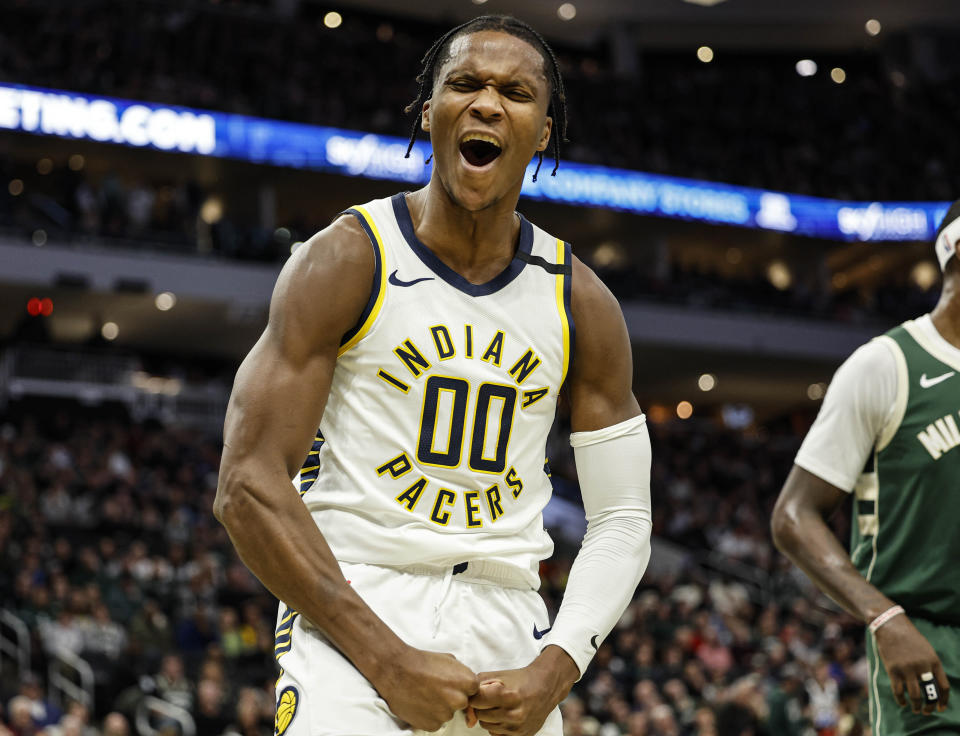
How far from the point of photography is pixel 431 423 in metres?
2.64

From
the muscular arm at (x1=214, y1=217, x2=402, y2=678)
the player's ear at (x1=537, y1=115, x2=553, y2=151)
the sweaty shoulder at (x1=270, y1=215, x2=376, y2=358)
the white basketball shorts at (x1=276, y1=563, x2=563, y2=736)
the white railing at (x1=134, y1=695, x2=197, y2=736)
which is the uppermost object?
the player's ear at (x1=537, y1=115, x2=553, y2=151)

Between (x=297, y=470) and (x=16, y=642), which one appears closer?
(x=297, y=470)

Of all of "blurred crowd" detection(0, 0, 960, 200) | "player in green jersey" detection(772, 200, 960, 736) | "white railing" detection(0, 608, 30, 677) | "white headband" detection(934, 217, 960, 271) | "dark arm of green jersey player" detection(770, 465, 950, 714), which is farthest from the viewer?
"blurred crowd" detection(0, 0, 960, 200)

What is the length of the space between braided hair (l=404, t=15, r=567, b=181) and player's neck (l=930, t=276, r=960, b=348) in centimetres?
133

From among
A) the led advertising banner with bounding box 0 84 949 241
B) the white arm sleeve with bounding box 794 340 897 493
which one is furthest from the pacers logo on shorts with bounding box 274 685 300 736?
the led advertising banner with bounding box 0 84 949 241

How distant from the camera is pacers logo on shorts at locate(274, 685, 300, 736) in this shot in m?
2.50

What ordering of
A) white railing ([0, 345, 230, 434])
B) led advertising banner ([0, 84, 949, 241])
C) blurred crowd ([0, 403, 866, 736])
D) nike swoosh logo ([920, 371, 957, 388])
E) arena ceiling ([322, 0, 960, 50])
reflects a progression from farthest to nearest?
arena ceiling ([322, 0, 960, 50]) < led advertising banner ([0, 84, 949, 241]) < white railing ([0, 345, 230, 434]) < blurred crowd ([0, 403, 866, 736]) < nike swoosh logo ([920, 371, 957, 388])

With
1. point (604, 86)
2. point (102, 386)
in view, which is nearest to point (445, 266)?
point (102, 386)

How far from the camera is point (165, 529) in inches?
658

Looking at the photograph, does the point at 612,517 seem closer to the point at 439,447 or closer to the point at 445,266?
the point at 439,447

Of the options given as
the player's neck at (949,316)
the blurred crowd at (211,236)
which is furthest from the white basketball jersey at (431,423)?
the blurred crowd at (211,236)

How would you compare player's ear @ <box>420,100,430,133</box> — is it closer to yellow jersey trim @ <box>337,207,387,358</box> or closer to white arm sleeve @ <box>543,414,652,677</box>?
yellow jersey trim @ <box>337,207,387,358</box>

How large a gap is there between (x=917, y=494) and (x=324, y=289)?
182 centimetres

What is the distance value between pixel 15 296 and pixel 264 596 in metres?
12.6
